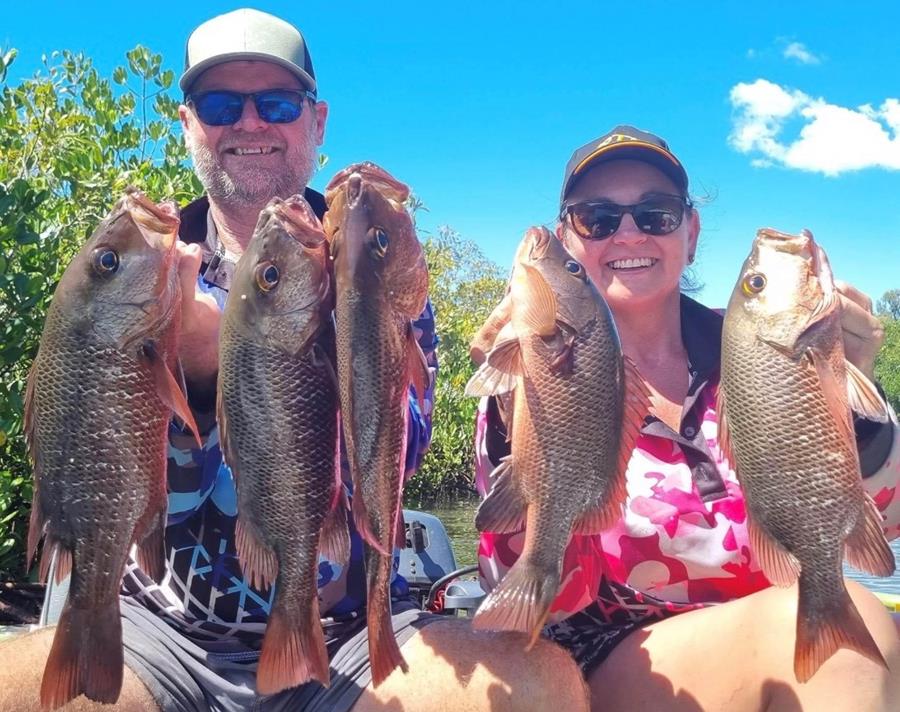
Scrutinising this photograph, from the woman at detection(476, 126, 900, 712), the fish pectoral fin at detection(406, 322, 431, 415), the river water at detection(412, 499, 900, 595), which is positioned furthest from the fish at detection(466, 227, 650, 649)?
the river water at detection(412, 499, 900, 595)

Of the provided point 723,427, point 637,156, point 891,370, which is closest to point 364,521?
point 723,427

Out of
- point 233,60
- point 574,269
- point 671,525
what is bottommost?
point 671,525

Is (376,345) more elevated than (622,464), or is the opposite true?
(376,345)

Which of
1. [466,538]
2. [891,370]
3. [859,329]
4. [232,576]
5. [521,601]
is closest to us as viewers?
[521,601]

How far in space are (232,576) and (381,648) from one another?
902mm

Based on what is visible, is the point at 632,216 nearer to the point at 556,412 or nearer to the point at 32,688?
the point at 556,412

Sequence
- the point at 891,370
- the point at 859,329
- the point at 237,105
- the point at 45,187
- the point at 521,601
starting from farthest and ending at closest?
the point at 891,370, the point at 45,187, the point at 237,105, the point at 859,329, the point at 521,601

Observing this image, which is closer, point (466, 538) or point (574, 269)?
point (574, 269)

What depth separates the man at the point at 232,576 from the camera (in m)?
2.86

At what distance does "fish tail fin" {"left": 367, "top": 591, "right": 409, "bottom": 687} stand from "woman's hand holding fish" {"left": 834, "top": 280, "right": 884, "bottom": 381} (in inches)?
70.2

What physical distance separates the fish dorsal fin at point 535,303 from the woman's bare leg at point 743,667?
1281 millimetres

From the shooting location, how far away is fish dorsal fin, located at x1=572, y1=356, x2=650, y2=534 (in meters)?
2.73

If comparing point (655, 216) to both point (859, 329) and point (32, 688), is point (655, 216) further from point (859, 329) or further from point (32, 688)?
point (32, 688)

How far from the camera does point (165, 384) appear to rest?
236cm
